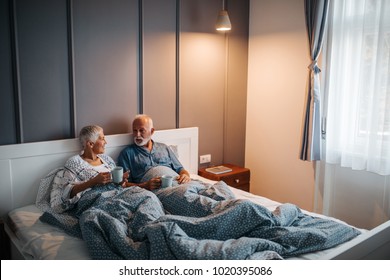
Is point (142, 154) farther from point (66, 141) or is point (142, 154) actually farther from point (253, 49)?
point (253, 49)

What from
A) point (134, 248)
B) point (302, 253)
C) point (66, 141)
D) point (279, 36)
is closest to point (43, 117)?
point (66, 141)

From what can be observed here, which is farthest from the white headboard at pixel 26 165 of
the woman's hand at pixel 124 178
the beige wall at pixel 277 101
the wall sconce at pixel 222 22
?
the beige wall at pixel 277 101

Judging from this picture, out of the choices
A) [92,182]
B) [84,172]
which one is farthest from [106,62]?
[92,182]

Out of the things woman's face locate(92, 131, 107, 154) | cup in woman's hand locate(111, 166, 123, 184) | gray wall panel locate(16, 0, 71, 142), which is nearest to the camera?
cup in woman's hand locate(111, 166, 123, 184)

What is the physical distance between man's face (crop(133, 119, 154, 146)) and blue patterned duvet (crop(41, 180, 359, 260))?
2.89 ft

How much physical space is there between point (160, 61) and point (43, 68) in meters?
0.99

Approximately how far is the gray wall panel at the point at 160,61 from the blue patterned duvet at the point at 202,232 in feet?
4.24

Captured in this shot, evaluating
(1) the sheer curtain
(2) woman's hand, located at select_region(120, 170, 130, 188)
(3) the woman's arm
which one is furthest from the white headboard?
(1) the sheer curtain

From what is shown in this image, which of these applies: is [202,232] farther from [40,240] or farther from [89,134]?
[89,134]

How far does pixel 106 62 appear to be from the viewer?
3096mm

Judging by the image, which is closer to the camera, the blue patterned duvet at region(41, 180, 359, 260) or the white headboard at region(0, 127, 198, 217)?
the blue patterned duvet at region(41, 180, 359, 260)

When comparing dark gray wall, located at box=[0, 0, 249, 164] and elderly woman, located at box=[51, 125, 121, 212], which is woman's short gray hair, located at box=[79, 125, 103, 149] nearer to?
elderly woman, located at box=[51, 125, 121, 212]

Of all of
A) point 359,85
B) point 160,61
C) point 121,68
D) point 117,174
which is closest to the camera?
point 117,174

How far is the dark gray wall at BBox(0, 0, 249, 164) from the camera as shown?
2.72 metres
